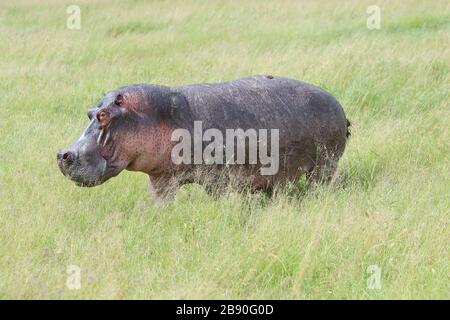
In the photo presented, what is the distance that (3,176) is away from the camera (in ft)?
21.0

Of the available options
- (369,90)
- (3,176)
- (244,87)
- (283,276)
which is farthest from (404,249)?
(369,90)

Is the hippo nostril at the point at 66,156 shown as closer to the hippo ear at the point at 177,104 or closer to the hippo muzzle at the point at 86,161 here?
the hippo muzzle at the point at 86,161

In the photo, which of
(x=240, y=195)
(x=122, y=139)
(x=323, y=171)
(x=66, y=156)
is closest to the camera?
(x=66, y=156)

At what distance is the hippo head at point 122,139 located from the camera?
17.4ft

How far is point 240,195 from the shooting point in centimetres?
561

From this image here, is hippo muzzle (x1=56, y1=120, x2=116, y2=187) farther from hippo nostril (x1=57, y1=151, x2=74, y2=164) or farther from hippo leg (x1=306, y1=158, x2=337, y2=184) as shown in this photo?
hippo leg (x1=306, y1=158, x2=337, y2=184)

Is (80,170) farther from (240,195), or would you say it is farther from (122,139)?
(240,195)

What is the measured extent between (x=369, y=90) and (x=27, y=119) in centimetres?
363

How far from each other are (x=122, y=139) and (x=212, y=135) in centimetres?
66

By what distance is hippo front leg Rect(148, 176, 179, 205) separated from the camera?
5574mm

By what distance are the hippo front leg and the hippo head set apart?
121mm

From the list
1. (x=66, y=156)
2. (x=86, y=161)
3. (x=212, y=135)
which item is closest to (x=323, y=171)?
(x=212, y=135)
